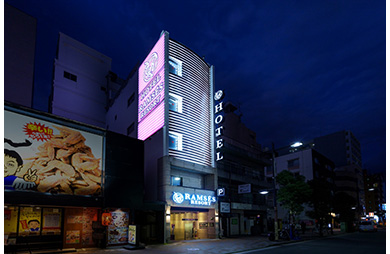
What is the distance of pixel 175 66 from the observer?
3534 centimetres

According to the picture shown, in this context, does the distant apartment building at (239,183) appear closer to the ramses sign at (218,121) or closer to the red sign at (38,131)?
the ramses sign at (218,121)

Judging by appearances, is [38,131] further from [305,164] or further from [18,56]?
[305,164]

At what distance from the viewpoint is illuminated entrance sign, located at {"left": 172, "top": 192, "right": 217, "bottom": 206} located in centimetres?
3017

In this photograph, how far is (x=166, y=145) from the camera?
103ft

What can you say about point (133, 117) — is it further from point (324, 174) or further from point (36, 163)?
point (324, 174)

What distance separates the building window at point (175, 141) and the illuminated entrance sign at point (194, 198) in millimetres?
4932

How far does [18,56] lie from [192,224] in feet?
114

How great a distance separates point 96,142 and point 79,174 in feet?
9.60

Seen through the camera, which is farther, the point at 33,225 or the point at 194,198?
the point at 194,198

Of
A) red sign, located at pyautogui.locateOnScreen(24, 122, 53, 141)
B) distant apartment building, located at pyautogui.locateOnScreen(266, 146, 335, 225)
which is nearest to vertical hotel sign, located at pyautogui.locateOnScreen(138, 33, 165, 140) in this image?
red sign, located at pyautogui.locateOnScreen(24, 122, 53, 141)

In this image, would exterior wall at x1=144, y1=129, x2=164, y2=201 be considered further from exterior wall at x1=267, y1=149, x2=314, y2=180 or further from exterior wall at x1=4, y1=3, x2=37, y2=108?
exterior wall at x1=267, y1=149, x2=314, y2=180

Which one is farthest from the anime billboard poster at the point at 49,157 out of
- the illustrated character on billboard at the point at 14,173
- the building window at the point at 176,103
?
the building window at the point at 176,103

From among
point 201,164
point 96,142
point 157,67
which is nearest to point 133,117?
point 157,67

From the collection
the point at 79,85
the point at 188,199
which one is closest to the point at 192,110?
the point at 188,199
